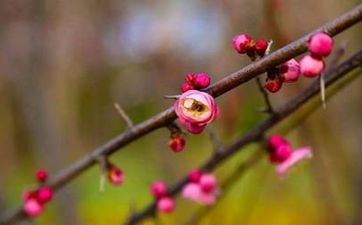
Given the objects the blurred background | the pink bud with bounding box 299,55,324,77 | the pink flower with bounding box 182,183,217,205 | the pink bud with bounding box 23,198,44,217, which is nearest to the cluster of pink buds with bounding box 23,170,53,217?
→ the pink bud with bounding box 23,198,44,217

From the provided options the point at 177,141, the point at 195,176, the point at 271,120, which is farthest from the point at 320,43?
the point at 195,176

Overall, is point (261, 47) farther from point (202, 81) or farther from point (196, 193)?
point (196, 193)

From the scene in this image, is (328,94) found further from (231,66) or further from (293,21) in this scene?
(231,66)

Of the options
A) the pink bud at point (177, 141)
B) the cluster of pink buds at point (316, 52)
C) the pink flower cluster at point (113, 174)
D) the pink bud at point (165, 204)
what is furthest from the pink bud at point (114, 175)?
the cluster of pink buds at point (316, 52)

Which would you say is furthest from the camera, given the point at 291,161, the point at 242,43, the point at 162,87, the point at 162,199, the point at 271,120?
the point at 162,87

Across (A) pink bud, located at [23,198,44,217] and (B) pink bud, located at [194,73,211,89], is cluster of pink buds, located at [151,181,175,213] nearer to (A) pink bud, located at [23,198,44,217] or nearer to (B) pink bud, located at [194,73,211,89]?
(A) pink bud, located at [23,198,44,217]

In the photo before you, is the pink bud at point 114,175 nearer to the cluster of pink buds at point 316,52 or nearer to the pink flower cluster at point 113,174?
the pink flower cluster at point 113,174
